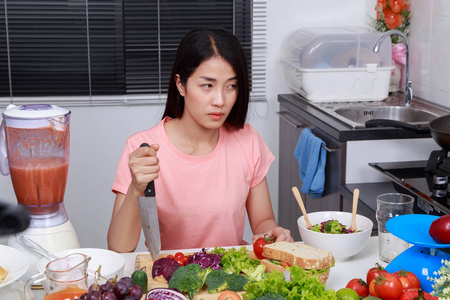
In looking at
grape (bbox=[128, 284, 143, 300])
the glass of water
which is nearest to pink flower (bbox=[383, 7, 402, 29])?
the glass of water

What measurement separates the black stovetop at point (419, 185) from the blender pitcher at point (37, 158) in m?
1.04

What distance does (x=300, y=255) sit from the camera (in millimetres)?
1278

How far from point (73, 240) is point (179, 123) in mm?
Answer: 568

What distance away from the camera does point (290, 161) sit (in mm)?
2992

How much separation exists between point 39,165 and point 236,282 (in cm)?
55

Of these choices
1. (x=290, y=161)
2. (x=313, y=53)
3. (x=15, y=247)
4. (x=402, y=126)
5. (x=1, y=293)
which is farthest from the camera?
(x=290, y=161)

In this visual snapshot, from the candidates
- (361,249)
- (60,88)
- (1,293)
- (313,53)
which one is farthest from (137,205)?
(60,88)

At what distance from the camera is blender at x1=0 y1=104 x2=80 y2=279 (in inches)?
54.3

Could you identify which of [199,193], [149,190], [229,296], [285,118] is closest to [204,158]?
[199,193]

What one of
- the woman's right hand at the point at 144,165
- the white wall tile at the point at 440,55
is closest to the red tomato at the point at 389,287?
the woman's right hand at the point at 144,165

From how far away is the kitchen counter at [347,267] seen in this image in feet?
4.37

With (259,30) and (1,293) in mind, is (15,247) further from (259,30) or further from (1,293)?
(259,30)

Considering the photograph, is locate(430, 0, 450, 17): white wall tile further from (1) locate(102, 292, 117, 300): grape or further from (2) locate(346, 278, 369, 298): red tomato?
(1) locate(102, 292, 117, 300): grape

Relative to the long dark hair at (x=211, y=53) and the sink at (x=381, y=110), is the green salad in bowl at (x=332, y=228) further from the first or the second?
the sink at (x=381, y=110)
